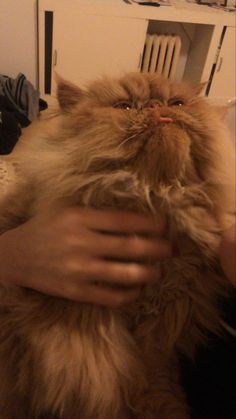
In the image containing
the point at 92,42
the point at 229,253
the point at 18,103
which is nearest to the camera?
the point at 229,253

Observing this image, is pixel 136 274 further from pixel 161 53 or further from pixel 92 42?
pixel 161 53

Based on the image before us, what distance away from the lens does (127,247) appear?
547mm

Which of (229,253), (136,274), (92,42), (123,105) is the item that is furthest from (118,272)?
(92,42)

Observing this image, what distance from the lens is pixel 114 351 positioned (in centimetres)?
52

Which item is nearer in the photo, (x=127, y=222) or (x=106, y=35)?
(x=127, y=222)

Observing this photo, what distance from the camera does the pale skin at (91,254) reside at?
52 cm

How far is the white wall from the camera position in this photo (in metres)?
2.29

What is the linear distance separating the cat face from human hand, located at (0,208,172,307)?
0.08 meters

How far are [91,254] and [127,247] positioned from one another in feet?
0.21

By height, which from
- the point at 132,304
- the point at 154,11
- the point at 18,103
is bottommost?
the point at 18,103

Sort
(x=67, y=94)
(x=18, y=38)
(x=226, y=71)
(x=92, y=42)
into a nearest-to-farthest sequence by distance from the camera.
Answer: (x=67, y=94)
(x=92, y=42)
(x=18, y=38)
(x=226, y=71)

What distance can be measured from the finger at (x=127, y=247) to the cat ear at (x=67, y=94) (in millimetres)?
285

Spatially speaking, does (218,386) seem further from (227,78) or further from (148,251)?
(227,78)

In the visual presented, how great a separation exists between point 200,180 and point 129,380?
323 mm
